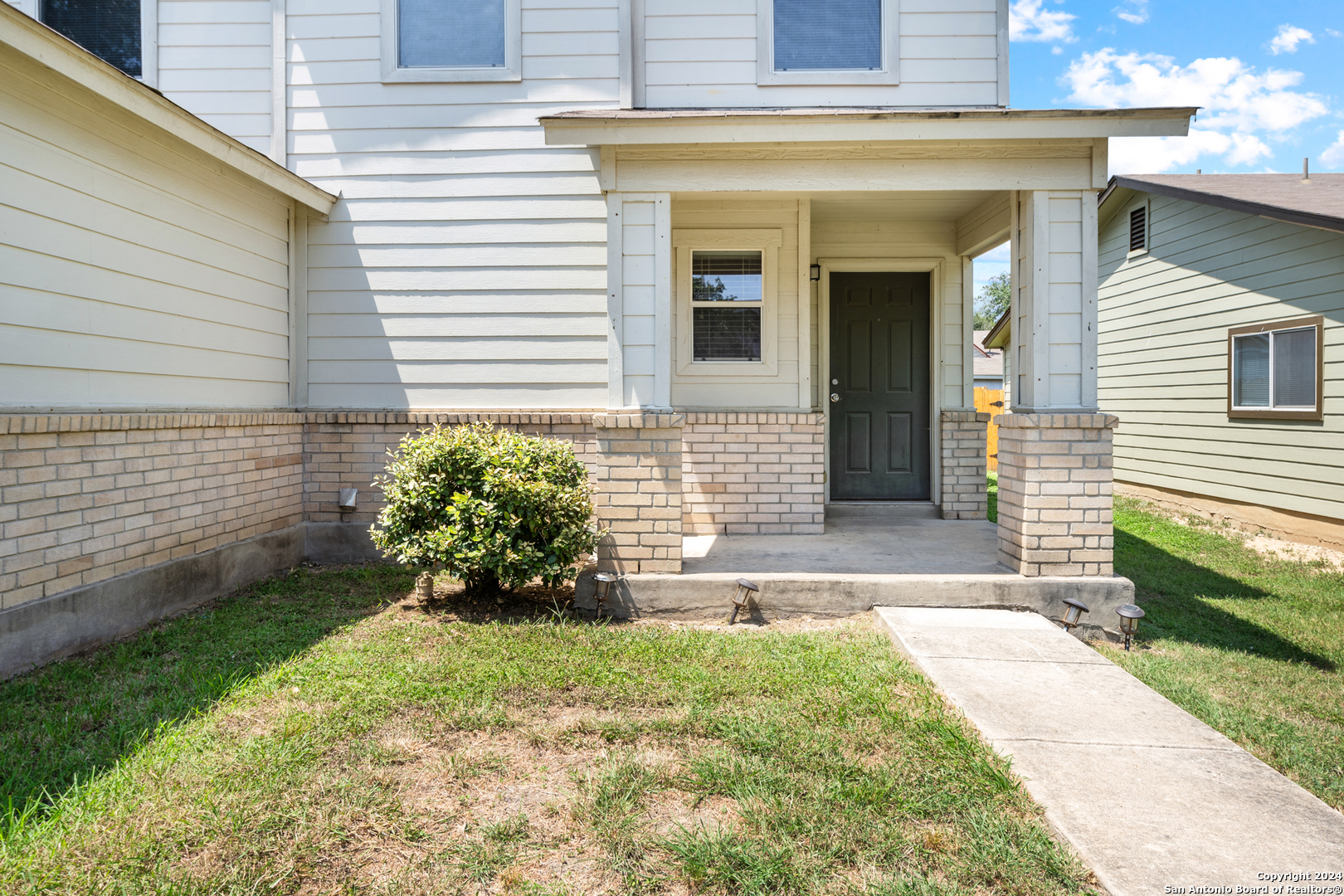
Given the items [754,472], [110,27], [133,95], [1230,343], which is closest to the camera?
[133,95]

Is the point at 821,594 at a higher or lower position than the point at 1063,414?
lower

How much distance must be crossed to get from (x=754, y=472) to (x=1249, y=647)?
3.59 meters

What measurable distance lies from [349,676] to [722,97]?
17.1ft

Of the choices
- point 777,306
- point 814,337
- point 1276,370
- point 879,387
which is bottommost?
point 879,387

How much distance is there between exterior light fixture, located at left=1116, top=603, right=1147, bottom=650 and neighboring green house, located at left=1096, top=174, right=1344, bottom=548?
4418mm

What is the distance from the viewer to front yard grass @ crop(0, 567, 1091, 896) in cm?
208

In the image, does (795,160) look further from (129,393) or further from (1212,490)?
(1212,490)

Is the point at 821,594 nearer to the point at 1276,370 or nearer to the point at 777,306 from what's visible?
the point at 777,306

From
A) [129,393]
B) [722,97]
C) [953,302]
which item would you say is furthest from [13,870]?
[953,302]

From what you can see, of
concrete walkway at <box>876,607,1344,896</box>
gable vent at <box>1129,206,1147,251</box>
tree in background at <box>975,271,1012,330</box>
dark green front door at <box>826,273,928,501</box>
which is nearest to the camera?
concrete walkway at <box>876,607,1344,896</box>

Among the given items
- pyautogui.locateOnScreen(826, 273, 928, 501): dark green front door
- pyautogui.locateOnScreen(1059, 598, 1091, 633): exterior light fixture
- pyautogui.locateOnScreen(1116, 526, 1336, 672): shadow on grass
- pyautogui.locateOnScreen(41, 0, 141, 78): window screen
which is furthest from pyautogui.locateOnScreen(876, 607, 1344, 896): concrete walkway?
pyautogui.locateOnScreen(41, 0, 141, 78): window screen

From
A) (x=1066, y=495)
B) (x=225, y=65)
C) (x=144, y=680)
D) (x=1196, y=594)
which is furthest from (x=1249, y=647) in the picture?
(x=225, y=65)

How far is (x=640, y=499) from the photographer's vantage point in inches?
183

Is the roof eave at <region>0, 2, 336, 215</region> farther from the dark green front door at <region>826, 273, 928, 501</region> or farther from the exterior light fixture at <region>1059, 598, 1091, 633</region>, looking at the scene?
the exterior light fixture at <region>1059, 598, 1091, 633</region>
